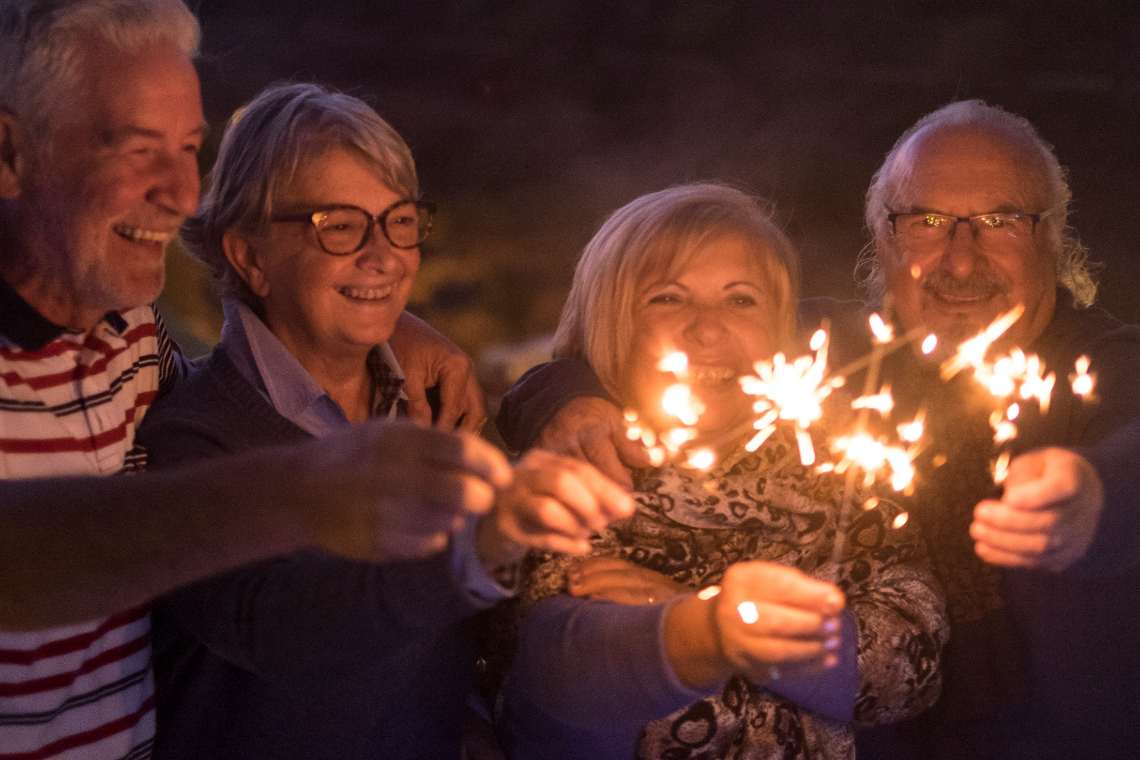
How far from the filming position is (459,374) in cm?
219

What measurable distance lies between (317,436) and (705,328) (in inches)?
29.9

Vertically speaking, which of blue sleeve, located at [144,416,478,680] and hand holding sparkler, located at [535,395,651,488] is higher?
hand holding sparkler, located at [535,395,651,488]

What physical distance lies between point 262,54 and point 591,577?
3.04m

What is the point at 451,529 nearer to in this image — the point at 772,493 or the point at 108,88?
the point at 772,493

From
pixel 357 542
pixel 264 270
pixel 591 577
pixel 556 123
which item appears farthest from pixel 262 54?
pixel 357 542

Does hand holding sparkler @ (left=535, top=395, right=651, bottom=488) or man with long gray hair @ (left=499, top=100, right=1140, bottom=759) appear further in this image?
hand holding sparkler @ (left=535, top=395, right=651, bottom=488)

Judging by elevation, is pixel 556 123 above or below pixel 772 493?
above

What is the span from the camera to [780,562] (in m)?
1.88

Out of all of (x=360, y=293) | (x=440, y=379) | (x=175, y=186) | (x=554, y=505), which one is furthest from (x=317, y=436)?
(x=554, y=505)

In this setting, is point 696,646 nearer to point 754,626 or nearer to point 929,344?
point 754,626

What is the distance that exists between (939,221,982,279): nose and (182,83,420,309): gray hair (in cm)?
117

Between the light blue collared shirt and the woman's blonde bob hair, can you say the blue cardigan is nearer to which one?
the light blue collared shirt

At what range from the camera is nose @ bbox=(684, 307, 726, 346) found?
6.21ft

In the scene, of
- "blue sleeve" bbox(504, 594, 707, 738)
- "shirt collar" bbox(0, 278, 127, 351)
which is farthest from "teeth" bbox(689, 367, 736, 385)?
"shirt collar" bbox(0, 278, 127, 351)
